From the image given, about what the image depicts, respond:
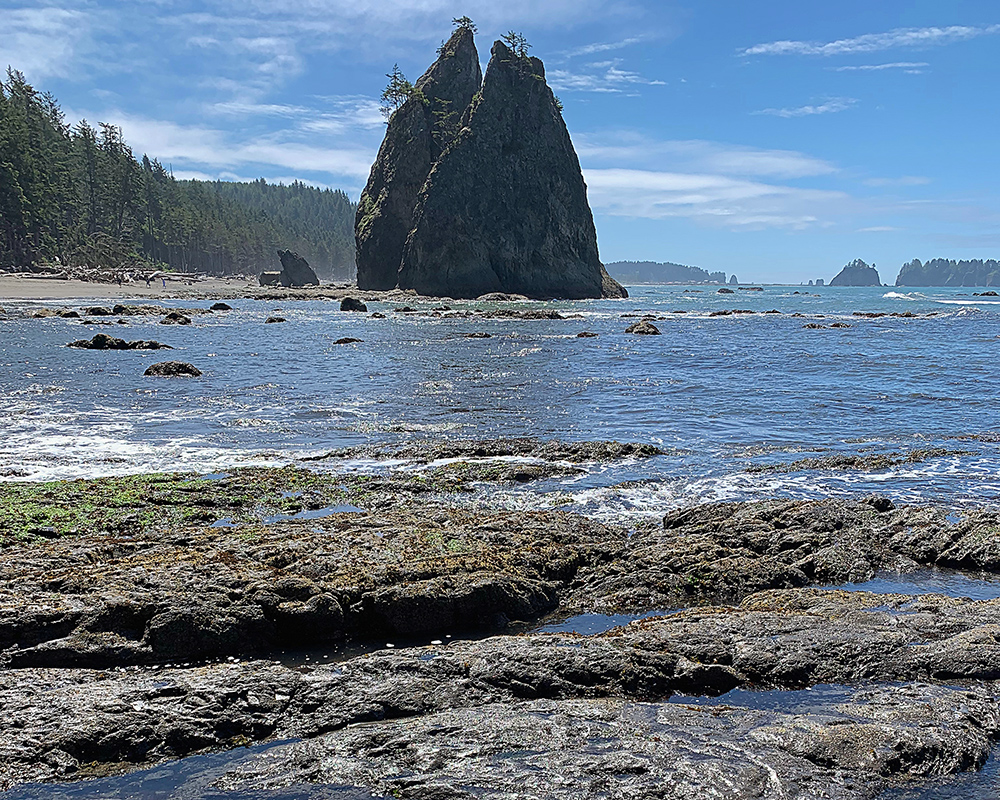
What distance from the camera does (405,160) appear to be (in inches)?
3962

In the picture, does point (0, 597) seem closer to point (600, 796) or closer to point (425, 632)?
point (425, 632)

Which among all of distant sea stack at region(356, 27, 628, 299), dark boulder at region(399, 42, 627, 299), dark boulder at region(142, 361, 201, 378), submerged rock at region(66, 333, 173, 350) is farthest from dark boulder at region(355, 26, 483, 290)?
dark boulder at region(142, 361, 201, 378)

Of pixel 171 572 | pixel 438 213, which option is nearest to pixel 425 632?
pixel 171 572

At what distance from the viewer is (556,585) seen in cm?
770

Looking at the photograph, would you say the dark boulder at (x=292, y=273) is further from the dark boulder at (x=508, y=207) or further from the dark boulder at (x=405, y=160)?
the dark boulder at (x=508, y=207)

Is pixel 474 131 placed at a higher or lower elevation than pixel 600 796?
higher

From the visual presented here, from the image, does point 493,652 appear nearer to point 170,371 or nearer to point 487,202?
point 170,371

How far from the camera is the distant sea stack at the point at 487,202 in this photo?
91.5 metres

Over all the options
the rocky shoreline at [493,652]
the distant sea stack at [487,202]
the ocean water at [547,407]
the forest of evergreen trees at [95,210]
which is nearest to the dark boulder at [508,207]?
the distant sea stack at [487,202]

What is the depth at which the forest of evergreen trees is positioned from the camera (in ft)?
275

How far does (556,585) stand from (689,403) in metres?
13.6

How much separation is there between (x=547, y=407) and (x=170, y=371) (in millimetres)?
12007

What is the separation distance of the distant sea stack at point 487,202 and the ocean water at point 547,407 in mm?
54167

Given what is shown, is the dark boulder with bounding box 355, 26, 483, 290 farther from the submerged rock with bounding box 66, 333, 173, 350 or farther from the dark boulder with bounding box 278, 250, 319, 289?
the submerged rock with bounding box 66, 333, 173, 350
